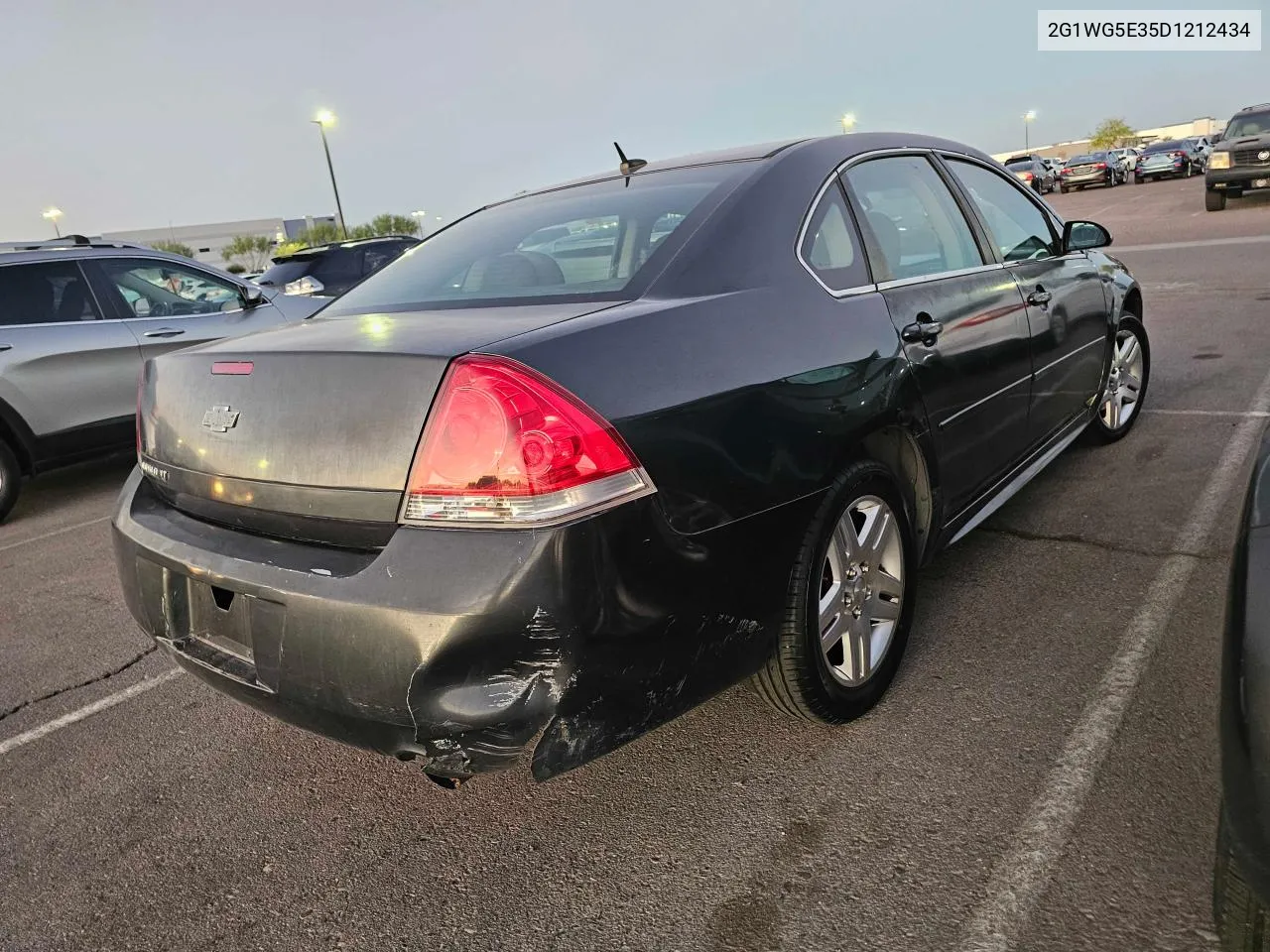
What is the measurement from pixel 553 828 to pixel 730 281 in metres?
1.42

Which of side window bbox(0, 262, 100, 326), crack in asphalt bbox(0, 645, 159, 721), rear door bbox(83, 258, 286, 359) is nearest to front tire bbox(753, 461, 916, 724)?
crack in asphalt bbox(0, 645, 159, 721)

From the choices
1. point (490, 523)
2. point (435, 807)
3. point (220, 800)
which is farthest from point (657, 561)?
point (220, 800)

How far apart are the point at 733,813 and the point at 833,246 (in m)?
1.57

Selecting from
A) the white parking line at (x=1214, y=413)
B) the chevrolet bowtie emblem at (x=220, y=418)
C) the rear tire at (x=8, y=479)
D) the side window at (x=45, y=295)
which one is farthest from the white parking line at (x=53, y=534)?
the white parking line at (x=1214, y=413)

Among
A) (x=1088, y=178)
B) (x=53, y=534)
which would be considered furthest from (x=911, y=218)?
(x=1088, y=178)

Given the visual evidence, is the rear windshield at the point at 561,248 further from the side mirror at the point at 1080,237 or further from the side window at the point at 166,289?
the side window at the point at 166,289

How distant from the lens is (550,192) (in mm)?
3404

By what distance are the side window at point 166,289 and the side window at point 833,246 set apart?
5531 millimetres

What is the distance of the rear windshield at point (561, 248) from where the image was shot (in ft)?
8.05

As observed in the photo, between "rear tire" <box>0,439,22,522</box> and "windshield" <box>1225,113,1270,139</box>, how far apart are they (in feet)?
71.8

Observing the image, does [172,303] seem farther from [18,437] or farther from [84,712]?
[84,712]

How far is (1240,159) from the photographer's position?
18562 mm

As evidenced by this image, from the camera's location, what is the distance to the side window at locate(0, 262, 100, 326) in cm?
599

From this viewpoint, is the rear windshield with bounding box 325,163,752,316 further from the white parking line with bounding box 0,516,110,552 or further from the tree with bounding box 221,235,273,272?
the tree with bounding box 221,235,273,272
